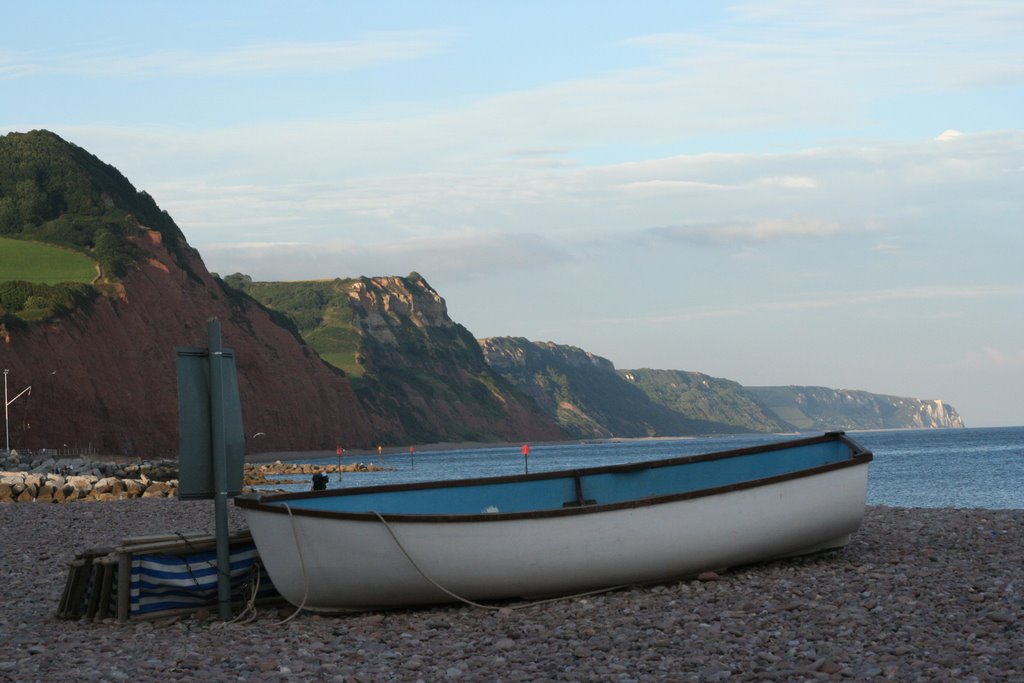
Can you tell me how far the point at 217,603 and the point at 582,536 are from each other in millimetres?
3682

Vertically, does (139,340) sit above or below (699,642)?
above

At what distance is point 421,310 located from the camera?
19400cm

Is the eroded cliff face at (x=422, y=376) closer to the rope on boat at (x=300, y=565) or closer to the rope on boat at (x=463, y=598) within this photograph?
the rope on boat at (x=463, y=598)

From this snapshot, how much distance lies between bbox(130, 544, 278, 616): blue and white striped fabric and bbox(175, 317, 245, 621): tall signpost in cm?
30

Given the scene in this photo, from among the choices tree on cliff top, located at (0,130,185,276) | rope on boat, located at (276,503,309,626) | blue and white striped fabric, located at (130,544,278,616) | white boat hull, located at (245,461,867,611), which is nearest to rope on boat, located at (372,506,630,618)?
white boat hull, located at (245,461,867,611)

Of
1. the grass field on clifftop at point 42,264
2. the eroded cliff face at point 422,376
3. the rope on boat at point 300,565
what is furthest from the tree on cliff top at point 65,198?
the rope on boat at point 300,565

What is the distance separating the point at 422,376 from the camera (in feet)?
596

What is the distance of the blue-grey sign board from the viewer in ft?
36.3

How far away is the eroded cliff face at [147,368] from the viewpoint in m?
75.7

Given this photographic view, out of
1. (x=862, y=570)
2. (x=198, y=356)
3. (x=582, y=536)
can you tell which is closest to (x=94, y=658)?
(x=198, y=356)

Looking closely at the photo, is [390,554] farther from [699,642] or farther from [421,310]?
[421,310]

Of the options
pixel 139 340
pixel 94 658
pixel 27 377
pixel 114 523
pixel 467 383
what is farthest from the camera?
pixel 467 383

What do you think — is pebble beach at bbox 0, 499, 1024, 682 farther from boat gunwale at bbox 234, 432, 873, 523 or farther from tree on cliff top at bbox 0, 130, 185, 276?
Result: tree on cliff top at bbox 0, 130, 185, 276

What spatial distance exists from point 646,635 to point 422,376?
17269 centimetres
